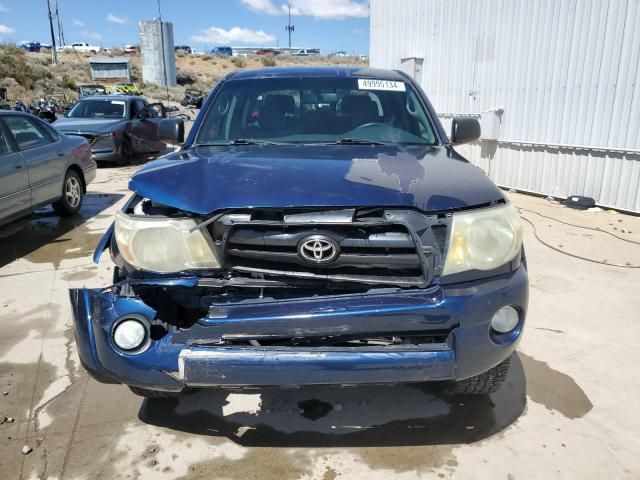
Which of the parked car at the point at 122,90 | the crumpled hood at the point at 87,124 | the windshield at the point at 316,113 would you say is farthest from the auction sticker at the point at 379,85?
the parked car at the point at 122,90

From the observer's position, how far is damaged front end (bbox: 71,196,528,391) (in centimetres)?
205

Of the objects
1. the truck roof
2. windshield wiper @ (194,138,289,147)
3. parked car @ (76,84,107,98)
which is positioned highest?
parked car @ (76,84,107,98)

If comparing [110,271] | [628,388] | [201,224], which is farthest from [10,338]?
[628,388]

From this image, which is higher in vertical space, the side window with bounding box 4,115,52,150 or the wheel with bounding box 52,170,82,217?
the side window with bounding box 4,115,52,150

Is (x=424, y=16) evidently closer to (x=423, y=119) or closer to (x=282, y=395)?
(x=423, y=119)

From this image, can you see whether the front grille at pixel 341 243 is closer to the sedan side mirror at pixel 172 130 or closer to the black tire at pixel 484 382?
the black tire at pixel 484 382

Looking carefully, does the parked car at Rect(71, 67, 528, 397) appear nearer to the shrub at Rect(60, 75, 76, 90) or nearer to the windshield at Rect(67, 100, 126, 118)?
the windshield at Rect(67, 100, 126, 118)

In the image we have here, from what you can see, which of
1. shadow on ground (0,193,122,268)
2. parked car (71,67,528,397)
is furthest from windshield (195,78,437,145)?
shadow on ground (0,193,122,268)

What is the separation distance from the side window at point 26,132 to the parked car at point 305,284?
4.59m

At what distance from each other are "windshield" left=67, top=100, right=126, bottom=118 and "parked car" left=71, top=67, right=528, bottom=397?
1132cm

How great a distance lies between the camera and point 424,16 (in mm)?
10875

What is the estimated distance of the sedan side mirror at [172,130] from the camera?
145 inches

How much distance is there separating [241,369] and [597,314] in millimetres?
3211

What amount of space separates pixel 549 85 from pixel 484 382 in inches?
270
